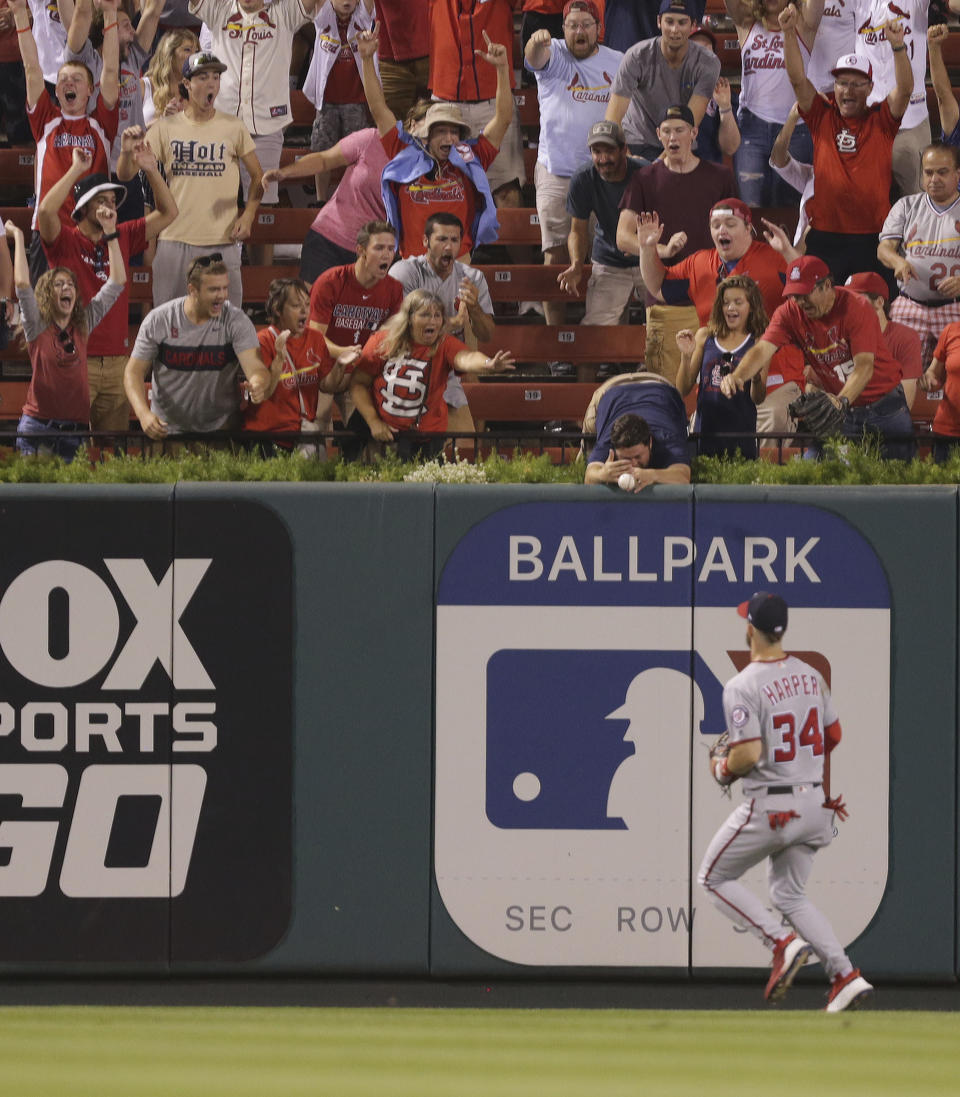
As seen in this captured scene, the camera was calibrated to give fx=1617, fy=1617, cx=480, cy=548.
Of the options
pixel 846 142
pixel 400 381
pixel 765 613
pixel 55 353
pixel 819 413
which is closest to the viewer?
pixel 765 613

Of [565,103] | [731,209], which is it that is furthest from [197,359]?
[565,103]

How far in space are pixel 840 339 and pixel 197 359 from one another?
10.8 feet

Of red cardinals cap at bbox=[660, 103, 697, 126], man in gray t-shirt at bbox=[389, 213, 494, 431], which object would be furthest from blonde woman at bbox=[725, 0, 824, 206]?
man in gray t-shirt at bbox=[389, 213, 494, 431]

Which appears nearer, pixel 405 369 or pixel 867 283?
pixel 405 369

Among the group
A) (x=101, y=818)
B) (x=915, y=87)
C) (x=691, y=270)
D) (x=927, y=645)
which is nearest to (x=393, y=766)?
(x=101, y=818)

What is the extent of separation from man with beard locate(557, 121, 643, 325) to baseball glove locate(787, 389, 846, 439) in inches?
144

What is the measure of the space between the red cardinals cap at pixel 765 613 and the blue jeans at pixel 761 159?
5.95 m

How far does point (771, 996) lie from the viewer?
6.87 meters

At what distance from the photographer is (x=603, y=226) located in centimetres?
1103

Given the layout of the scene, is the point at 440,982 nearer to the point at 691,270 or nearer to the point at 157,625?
the point at 157,625

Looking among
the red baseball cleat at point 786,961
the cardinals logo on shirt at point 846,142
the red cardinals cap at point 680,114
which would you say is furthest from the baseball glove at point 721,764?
the cardinals logo on shirt at point 846,142

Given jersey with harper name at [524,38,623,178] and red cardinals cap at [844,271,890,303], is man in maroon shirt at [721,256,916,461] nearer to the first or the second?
red cardinals cap at [844,271,890,303]

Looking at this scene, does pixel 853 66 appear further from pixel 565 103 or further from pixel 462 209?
pixel 462 209

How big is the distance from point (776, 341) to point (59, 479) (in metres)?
3.62
